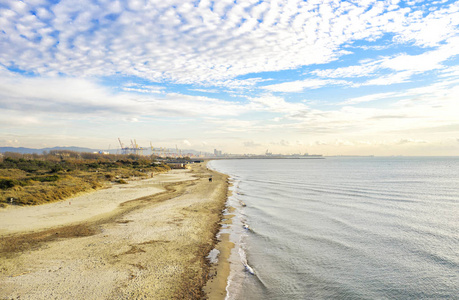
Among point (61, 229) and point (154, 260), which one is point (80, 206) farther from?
point (154, 260)

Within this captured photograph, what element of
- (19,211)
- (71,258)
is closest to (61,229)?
(71,258)

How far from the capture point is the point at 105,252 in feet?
40.0

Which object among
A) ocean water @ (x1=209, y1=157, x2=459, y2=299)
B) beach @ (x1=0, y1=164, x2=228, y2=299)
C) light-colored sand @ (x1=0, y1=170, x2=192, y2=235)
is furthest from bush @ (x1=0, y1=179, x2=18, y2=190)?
ocean water @ (x1=209, y1=157, x2=459, y2=299)

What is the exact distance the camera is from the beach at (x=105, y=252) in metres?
8.92

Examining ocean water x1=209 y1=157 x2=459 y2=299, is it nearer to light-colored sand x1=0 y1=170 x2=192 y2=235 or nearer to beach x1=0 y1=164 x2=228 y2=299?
beach x1=0 y1=164 x2=228 y2=299

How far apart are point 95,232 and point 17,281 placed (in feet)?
21.3

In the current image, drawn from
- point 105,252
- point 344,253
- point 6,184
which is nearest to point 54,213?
point 105,252

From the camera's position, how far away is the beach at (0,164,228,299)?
29.3 ft

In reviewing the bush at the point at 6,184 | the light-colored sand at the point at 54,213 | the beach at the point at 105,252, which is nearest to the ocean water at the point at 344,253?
the beach at the point at 105,252

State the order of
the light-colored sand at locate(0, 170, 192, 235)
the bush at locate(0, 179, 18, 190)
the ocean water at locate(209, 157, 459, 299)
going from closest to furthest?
1. the ocean water at locate(209, 157, 459, 299)
2. the light-colored sand at locate(0, 170, 192, 235)
3. the bush at locate(0, 179, 18, 190)

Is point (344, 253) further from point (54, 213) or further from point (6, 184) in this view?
point (6, 184)

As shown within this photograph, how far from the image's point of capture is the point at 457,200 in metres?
30.6

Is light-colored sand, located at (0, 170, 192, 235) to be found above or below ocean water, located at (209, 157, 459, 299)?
above

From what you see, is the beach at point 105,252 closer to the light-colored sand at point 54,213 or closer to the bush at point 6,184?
the light-colored sand at point 54,213
